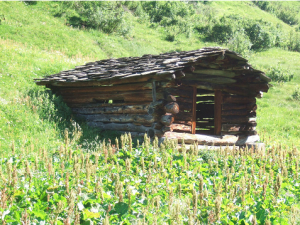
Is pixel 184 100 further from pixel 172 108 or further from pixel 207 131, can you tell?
pixel 207 131

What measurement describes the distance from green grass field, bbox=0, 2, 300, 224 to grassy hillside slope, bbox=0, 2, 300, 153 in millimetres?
37

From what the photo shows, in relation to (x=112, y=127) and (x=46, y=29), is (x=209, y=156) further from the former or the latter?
(x=46, y=29)

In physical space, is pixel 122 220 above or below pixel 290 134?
above

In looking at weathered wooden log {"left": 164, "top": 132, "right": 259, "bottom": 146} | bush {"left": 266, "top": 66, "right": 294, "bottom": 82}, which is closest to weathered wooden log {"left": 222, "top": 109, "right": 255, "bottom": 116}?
weathered wooden log {"left": 164, "top": 132, "right": 259, "bottom": 146}

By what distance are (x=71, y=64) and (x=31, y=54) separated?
2233mm

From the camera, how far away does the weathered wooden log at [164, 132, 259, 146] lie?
906 cm

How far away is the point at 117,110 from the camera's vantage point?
10406 millimetres

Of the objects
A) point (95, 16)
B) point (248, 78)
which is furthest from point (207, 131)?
point (95, 16)

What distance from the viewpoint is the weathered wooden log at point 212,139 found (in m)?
9.06

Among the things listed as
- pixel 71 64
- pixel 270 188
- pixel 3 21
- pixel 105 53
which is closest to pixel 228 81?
pixel 270 188

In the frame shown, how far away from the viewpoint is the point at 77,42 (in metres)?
22.5

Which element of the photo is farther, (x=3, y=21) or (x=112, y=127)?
(x=3, y=21)

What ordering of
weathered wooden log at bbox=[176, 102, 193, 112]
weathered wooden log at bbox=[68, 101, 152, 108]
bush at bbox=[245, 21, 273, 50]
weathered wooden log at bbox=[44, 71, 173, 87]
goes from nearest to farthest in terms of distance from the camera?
weathered wooden log at bbox=[44, 71, 173, 87] → weathered wooden log at bbox=[176, 102, 193, 112] → weathered wooden log at bbox=[68, 101, 152, 108] → bush at bbox=[245, 21, 273, 50]

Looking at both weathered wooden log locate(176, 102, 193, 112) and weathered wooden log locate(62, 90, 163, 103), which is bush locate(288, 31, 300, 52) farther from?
weathered wooden log locate(62, 90, 163, 103)
